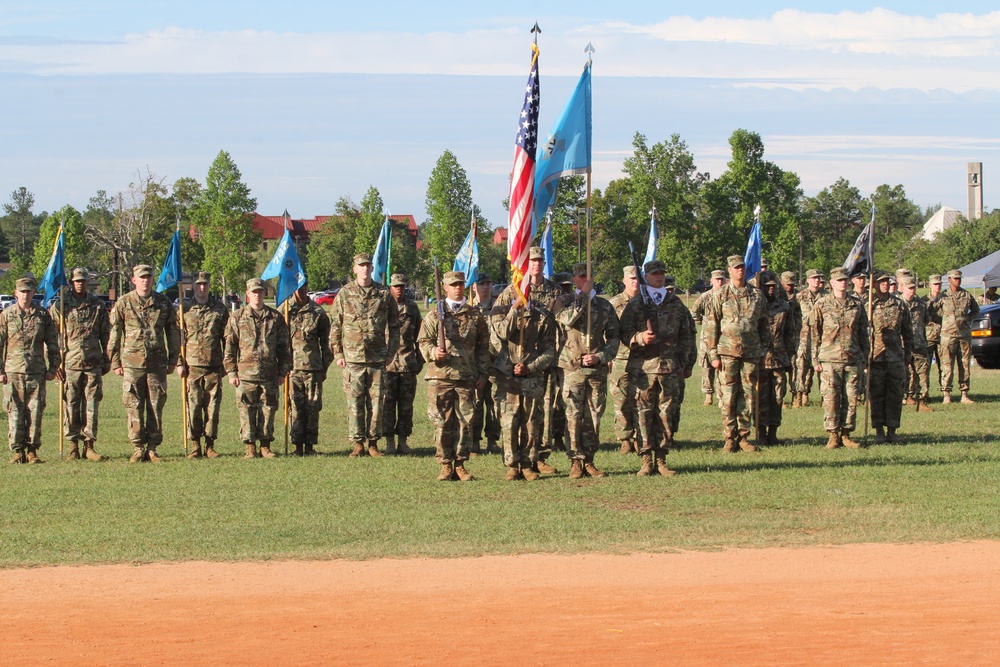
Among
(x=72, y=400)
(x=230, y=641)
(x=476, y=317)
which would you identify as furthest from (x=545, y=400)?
(x=230, y=641)

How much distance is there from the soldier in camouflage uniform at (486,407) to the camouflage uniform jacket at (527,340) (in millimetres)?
1576

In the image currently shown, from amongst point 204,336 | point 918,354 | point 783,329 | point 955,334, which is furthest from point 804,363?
point 204,336

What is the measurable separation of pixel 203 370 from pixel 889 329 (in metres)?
9.22

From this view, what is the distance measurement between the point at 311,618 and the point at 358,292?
7.53 m

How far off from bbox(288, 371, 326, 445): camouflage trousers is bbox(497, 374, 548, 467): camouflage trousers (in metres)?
3.40

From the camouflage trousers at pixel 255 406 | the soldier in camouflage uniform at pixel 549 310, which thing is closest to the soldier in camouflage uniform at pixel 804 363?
the soldier in camouflage uniform at pixel 549 310

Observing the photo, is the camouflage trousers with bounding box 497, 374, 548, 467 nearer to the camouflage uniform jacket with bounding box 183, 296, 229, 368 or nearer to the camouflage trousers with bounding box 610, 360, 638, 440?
the camouflage trousers with bounding box 610, 360, 638, 440

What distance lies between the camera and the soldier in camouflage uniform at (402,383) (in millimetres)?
15367

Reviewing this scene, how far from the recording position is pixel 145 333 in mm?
15109

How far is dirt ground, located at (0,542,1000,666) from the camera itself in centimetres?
731

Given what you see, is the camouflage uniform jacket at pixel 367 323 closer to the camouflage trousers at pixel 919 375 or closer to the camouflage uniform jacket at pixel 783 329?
the camouflage uniform jacket at pixel 783 329

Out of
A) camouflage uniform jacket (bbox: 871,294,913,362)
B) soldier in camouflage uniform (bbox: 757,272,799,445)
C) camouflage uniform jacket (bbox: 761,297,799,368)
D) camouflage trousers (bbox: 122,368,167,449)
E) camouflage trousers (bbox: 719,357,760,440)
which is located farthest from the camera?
camouflage uniform jacket (bbox: 761,297,799,368)

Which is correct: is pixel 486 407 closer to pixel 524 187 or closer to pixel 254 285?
pixel 254 285

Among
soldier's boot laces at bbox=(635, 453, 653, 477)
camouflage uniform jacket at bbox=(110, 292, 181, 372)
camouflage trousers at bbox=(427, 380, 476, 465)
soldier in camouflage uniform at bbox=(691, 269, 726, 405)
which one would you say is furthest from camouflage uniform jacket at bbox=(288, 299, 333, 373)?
soldier in camouflage uniform at bbox=(691, 269, 726, 405)
